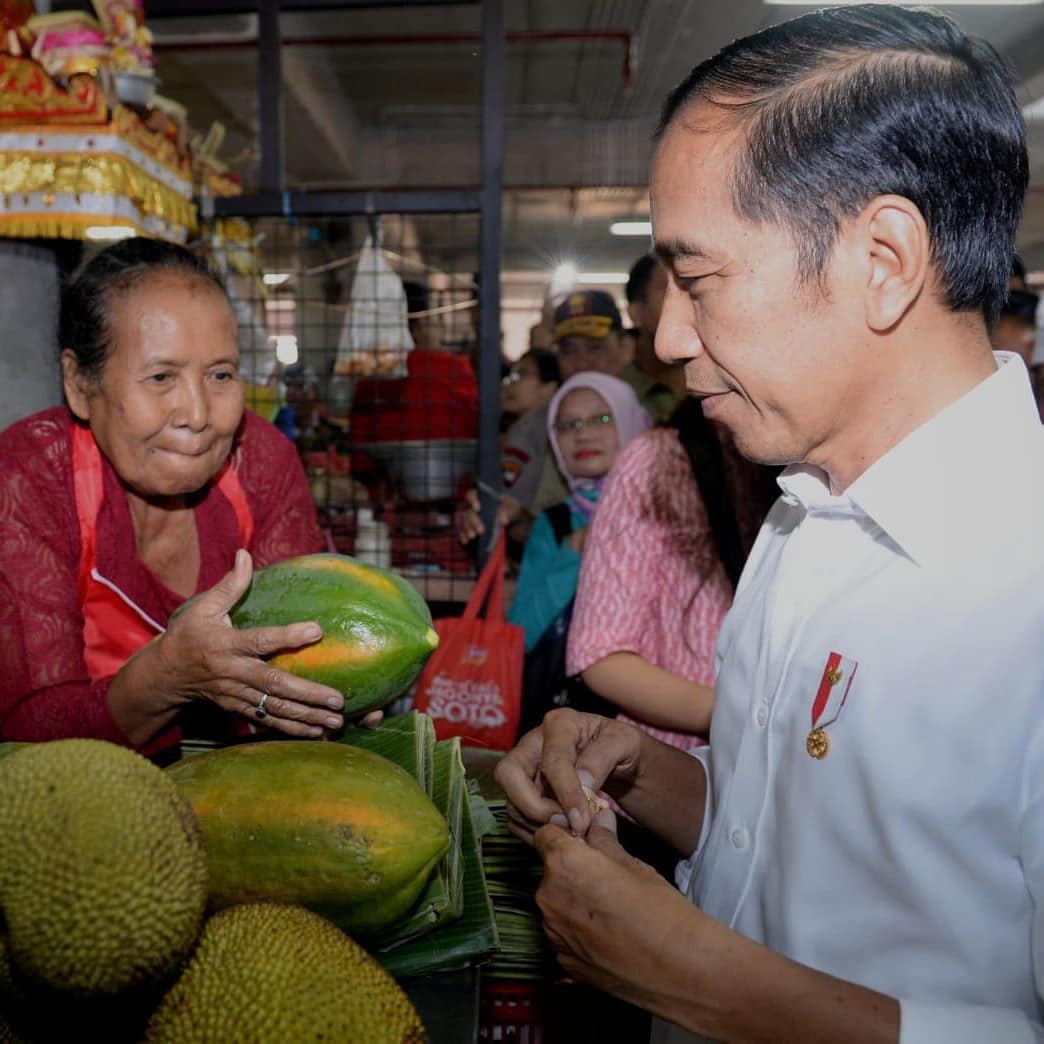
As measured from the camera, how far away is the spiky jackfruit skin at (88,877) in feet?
2.06

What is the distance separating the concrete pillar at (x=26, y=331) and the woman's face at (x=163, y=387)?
1.03 m

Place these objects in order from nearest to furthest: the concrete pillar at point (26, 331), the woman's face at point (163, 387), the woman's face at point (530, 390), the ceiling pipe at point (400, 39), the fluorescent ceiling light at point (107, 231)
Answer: the woman's face at point (163, 387), the concrete pillar at point (26, 331), the fluorescent ceiling light at point (107, 231), the woman's face at point (530, 390), the ceiling pipe at point (400, 39)

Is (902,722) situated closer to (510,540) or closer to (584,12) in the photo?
(510,540)

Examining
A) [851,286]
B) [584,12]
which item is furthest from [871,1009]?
[584,12]

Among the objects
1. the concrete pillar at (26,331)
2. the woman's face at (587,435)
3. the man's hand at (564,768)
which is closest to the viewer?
the man's hand at (564,768)

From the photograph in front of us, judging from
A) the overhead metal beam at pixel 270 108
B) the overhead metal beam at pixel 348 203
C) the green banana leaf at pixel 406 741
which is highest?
the overhead metal beam at pixel 270 108

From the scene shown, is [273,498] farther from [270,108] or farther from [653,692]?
[270,108]

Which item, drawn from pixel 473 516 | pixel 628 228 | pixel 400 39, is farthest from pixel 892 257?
pixel 628 228

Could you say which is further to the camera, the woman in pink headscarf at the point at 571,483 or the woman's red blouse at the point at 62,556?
the woman in pink headscarf at the point at 571,483

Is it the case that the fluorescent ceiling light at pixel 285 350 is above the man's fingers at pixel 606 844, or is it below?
above

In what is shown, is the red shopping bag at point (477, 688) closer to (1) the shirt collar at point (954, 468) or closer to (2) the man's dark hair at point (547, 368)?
(1) the shirt collar at point (954, 468)

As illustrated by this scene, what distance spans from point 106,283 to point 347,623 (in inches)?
34.8

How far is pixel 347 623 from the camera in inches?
50.3

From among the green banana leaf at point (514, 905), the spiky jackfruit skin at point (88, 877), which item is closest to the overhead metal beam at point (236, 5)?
the green banana leaf at point (514, 905)
